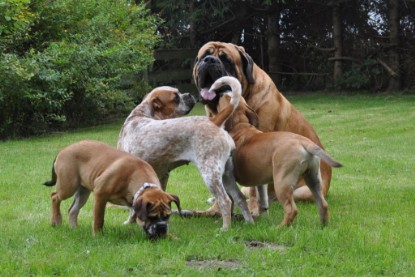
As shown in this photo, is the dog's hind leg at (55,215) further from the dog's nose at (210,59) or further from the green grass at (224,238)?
the dog's nose at (210,59)

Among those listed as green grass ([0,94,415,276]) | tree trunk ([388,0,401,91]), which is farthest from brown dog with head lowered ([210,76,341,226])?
tree trunk ([388,0,401,91])

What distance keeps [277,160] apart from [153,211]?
4.47 ft

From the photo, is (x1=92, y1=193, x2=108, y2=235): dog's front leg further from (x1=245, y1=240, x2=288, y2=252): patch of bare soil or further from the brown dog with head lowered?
the brown dog with head lowered

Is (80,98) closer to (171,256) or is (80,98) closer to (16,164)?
(16,164)

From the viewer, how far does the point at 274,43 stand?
2653 centimetres

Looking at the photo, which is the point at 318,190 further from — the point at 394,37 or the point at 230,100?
the point at 394,37

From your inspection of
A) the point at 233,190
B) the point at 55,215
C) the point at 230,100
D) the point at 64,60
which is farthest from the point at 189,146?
the point at 64,60

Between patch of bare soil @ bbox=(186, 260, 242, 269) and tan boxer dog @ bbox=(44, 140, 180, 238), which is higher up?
tan boxer dog @ bbox=(44, 140, 180, 238)

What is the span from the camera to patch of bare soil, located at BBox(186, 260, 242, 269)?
5.24m

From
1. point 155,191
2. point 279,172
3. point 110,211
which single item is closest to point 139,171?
point 155,191

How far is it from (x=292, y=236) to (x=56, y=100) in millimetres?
11474

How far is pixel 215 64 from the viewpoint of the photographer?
26.1ft

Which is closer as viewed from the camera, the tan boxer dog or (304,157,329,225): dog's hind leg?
the tan boxer dog

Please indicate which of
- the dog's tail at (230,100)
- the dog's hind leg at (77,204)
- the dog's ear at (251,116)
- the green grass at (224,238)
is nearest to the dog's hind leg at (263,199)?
the green grass at (224,238)
